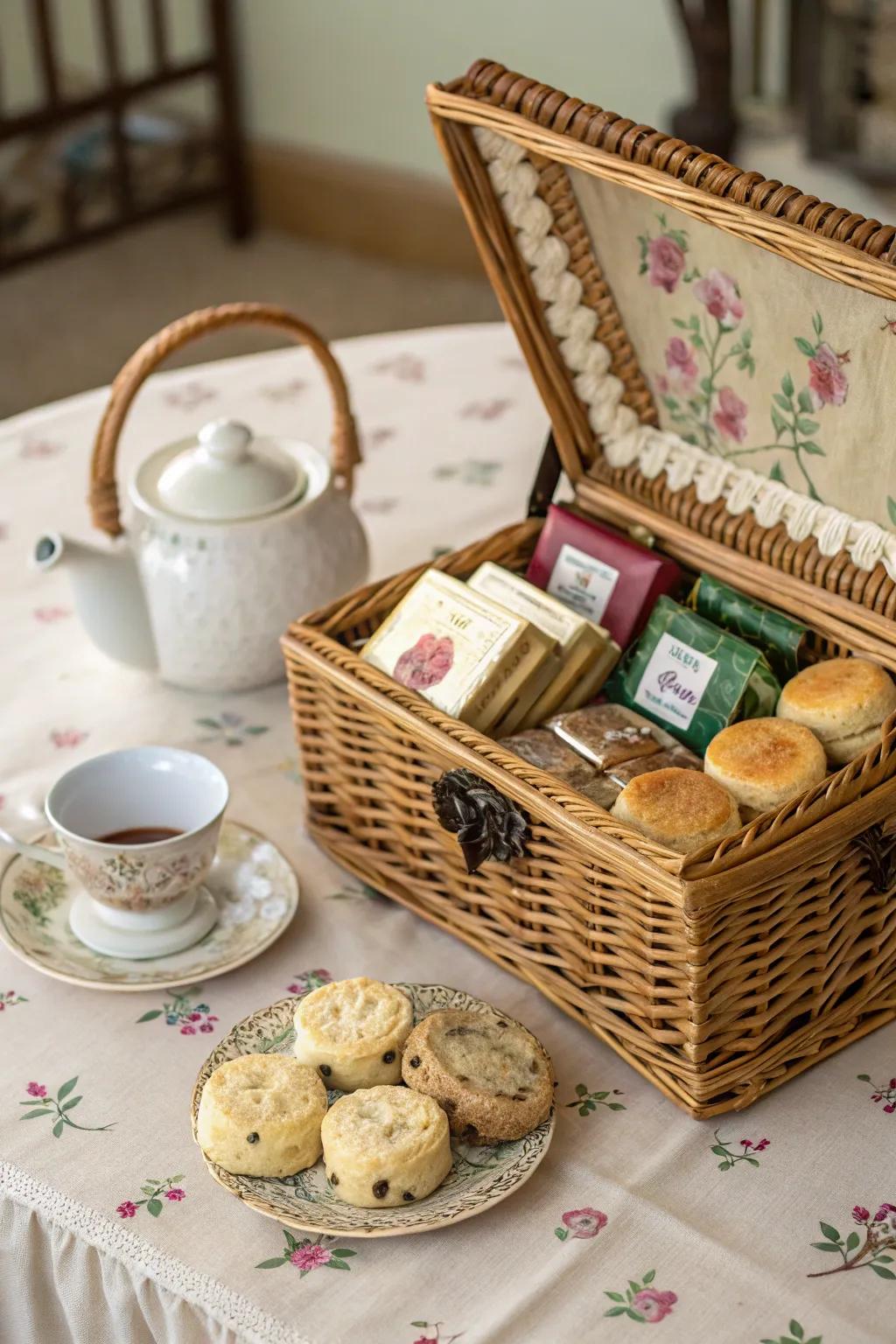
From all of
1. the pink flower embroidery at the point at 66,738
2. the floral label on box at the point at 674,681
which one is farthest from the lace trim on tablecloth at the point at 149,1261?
the floral label on box at the point at 674,681

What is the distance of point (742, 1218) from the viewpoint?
94 centimetres

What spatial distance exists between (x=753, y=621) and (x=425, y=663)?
11.6 inches

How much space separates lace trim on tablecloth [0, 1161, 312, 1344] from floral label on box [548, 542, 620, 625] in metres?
0.69

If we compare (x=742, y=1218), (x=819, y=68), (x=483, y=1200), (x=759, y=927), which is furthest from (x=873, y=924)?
(x=819, y=68)

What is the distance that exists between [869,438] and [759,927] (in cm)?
45

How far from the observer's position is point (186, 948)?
1168 mm

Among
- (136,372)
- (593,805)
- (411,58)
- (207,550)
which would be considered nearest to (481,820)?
(593,805)

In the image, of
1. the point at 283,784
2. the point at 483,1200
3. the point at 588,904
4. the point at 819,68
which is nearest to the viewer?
the point at 483,1200

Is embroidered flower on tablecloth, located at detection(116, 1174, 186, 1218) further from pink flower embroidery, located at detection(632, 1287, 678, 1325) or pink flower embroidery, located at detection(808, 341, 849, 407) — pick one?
pink flower embroidery, located at detection(808, 341, 849, 407)

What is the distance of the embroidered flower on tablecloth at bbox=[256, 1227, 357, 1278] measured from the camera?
0.90m

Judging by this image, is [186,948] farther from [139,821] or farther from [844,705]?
[844,705]

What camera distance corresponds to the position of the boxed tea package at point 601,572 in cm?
137

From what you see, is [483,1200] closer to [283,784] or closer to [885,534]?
[283,784]

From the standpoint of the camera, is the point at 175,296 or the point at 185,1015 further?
the point at 175,296
